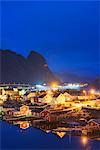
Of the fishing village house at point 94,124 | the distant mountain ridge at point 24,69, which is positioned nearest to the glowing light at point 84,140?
the fishing village house at point 94,124

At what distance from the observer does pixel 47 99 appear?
36.2 feet

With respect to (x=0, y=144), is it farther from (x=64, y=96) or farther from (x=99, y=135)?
(x=64, y=96)

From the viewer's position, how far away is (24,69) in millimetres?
24500

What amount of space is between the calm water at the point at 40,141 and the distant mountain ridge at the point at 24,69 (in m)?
12.1

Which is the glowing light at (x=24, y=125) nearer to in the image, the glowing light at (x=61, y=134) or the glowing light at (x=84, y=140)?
the glowing light at (x=61, y=134)

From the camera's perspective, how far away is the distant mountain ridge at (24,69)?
66.9 ft

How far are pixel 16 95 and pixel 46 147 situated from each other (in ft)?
24.1

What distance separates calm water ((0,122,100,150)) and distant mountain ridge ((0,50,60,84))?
39.7ft

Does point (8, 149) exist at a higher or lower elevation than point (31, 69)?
lower

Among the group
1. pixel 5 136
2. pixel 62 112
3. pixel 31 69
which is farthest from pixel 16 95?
pixel 31 69

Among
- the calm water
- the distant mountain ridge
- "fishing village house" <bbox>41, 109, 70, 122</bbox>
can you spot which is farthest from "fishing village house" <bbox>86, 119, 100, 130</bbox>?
the distant mountain ridge

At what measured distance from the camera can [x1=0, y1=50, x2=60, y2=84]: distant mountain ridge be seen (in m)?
20.4

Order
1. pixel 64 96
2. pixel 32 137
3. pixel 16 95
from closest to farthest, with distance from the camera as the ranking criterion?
pixel 32 137 → pixel 64 96 → pixel 16 95

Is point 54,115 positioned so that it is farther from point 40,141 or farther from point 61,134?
point 40,141
